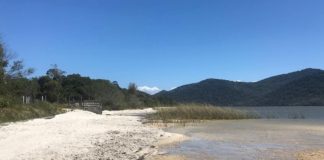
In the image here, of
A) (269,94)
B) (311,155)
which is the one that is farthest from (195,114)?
(269,94)

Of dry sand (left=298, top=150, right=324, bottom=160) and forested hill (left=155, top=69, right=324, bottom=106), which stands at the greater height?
forested hill (left=155, top=69, right=324, bottom=106)

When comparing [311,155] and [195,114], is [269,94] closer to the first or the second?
[195,114]

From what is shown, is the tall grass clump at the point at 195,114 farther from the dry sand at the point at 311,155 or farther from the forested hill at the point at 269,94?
the forested hill at the point at 269,94

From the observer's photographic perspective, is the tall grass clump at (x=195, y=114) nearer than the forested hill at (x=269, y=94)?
Yes

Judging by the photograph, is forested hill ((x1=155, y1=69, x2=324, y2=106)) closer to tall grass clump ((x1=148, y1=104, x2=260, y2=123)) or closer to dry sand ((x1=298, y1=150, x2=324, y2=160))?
tall grass clump ((x1=148, y1=104, x2=260, y2=123))

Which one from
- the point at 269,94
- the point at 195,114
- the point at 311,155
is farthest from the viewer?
the point at 269,94

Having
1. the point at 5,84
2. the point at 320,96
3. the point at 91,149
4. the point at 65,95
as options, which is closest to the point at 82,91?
the point at 65,95

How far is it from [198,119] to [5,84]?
18.5m

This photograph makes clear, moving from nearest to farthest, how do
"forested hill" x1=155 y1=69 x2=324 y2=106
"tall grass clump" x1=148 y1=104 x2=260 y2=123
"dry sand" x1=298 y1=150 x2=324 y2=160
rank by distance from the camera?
"dry sand" x1=298 y1=150 x2=324 y2=160 → "tall grass clump" x1=148 y1=104 x2=260 y2=123 → "forested hill" x1=155 y1=69 x2=324 y2=106

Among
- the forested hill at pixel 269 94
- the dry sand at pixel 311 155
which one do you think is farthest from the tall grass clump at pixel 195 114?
the forested hill at pixel 269 94

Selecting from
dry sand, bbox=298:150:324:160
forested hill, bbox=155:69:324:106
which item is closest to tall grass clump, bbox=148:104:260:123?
dry sand, bbox=298:150:324:160

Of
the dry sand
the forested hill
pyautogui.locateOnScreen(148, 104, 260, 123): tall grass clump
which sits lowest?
the dry sand

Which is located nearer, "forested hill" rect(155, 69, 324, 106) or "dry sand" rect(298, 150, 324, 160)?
"dry sand" rect(298, 150, 324, 160)

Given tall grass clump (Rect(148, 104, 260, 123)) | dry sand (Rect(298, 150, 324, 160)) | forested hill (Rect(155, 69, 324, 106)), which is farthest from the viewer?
forested hill (Rect(155, 69, 324, 106))
